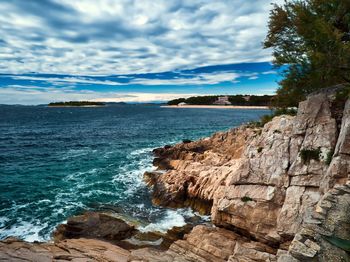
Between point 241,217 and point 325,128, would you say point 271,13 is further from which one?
point 241,217

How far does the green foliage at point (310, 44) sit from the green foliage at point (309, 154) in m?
4.82

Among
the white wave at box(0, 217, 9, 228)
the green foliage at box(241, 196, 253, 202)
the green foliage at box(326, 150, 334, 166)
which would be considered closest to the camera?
the green foliage at box(326, 150, 334, 166)

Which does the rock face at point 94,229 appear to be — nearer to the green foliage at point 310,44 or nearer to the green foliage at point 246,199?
the green foliage at point 246,199

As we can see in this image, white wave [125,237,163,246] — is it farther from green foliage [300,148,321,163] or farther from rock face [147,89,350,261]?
green foliage [300,148,321,163]

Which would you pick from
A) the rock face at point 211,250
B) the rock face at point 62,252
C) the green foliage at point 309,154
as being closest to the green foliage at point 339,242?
the rock face at point 211,250

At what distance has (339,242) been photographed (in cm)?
949

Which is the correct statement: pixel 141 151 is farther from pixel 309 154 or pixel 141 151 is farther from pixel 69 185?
pixel 309 154

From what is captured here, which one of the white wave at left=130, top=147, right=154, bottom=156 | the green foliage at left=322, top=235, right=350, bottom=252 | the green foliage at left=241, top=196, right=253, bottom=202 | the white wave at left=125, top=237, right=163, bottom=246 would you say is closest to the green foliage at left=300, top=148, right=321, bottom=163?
the green foliage at left=241, top=196, right=253, bottom=202

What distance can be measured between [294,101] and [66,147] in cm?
4374

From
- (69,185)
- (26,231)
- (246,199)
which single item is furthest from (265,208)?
(69,185)

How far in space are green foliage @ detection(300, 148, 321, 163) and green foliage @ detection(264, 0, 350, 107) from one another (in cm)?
482

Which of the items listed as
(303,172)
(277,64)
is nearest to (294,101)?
(277,64)

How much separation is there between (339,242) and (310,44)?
13.4m

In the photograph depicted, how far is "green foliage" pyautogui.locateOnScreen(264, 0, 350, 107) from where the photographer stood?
1678cm
